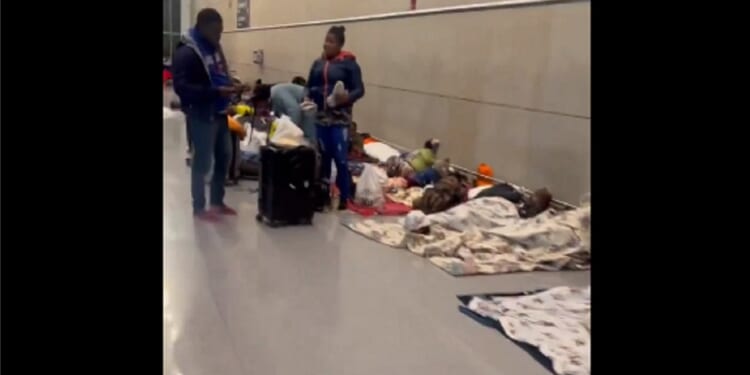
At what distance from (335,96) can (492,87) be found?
2.38m

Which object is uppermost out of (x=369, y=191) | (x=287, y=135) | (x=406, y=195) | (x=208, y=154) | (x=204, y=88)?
(x=204, y=88)

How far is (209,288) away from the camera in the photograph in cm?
552

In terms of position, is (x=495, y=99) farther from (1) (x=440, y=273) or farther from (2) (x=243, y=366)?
(2) (x=243, y=366)

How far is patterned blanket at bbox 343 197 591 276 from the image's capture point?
21.2 feet

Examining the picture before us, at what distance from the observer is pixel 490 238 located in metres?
7.12

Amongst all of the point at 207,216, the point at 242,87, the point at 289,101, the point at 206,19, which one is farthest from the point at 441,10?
the point at 207,216

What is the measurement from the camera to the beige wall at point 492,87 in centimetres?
823

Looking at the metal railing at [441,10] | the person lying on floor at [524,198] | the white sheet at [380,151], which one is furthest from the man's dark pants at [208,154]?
the white sheet at [380,151]

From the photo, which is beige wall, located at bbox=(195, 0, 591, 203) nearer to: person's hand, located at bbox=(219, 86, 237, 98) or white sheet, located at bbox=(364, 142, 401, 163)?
white sheet, located at bbox=(364, 142, 401, 163)

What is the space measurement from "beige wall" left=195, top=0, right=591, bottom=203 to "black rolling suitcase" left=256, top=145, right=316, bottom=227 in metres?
2.49

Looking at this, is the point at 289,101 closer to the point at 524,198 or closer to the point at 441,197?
the point at 441,197
